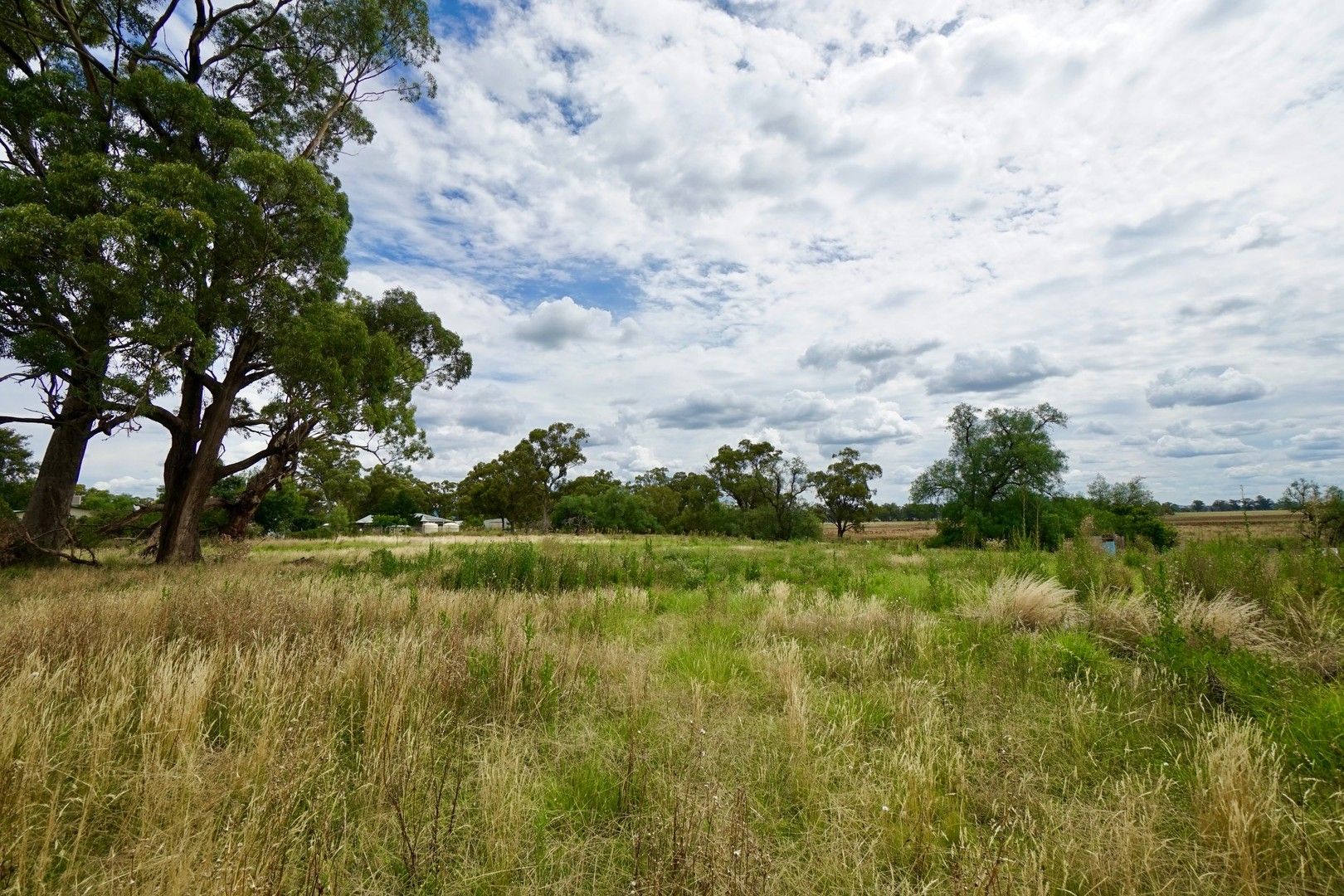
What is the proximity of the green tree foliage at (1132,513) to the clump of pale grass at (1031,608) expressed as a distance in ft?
104

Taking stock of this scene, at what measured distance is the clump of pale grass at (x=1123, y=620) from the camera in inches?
213

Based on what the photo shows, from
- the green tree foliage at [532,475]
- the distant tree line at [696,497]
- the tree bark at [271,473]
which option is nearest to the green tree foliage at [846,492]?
the distant tree line at [696,497]

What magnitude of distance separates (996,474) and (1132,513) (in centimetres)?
937

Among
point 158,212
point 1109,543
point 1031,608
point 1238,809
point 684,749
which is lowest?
point 684,749

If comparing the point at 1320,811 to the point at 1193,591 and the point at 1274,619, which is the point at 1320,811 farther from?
the point at 1193,591

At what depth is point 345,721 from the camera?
3.71 metres

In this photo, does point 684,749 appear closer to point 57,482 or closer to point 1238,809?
point 1238,809

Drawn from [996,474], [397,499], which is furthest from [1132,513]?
[397,499]

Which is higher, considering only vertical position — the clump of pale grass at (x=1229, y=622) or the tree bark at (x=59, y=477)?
the tree bark at (x=59, y=477)

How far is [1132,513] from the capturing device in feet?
136

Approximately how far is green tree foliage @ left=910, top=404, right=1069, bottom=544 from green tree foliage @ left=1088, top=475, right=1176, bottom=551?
4576 mm

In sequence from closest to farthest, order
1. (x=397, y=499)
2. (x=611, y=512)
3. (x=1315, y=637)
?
1. (x=1315, y=637)
2. (x=611, y=512)
3. (x=397, y=499)

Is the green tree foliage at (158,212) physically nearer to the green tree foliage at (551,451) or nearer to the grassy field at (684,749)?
the grassy field at (684,749)

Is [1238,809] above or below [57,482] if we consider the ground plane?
below
